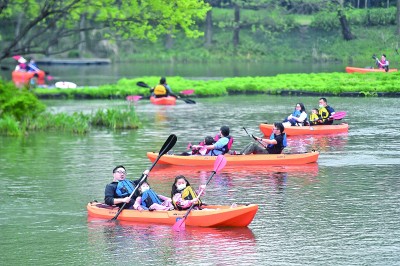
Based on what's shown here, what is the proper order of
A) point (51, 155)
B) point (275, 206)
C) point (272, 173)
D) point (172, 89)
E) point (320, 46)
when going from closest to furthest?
point (275, 206), point (272, 173), point (51, 155), point (172, 89), point (320, 46)

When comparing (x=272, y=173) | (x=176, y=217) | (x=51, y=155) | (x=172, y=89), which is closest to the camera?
(x=176, y=217)

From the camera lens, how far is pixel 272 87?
52.0 metres

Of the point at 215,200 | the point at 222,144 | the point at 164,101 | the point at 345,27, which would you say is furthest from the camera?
the point at 345,27

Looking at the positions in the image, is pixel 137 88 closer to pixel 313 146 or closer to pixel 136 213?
pixel 313 146

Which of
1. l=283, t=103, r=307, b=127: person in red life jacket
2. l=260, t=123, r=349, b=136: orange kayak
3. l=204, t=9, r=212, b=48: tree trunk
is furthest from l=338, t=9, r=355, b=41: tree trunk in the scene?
l=283, t=103, r=307, b=127: person in red life jacket

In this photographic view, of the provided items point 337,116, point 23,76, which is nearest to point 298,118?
point 337,116

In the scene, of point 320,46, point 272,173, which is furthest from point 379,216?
point 320,46

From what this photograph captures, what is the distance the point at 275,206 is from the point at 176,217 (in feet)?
10.5

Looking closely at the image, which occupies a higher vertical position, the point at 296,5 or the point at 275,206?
the point at 296,5

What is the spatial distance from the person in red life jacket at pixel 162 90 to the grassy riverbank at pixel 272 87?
2568 millimetres

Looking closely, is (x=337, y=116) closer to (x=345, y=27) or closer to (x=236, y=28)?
(x=345, y=27)

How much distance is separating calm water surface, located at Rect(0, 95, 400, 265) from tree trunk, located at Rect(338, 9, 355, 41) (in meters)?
40.5

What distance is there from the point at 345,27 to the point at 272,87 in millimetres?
29727

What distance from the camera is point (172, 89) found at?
167 ft
